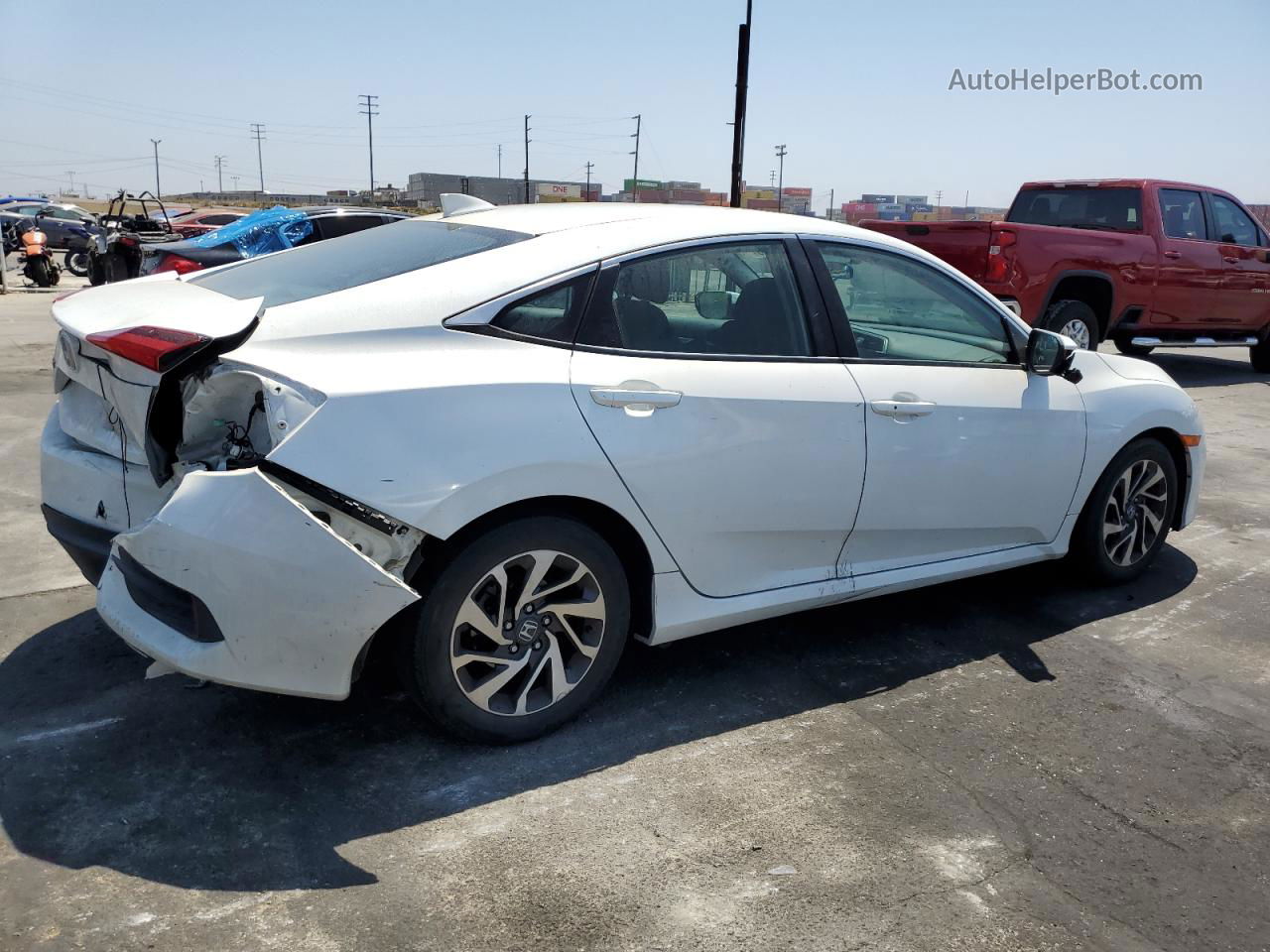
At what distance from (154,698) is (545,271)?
1883 millimetres

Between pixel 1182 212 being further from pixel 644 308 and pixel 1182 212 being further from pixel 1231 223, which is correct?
pixel 644 308

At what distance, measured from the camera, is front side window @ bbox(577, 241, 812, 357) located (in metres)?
3.41

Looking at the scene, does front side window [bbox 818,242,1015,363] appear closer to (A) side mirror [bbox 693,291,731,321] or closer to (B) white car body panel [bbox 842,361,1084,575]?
(B) white car body panel [bbox 842,361,1084,575]

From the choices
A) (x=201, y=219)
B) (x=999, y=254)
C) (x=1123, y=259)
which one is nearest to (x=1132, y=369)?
(x=999, y=254)

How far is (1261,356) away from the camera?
13312 millimetres

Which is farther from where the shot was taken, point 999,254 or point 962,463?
point 999,254

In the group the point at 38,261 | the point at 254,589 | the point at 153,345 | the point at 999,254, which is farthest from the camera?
the point at 38,261

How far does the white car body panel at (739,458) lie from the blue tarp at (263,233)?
8564 mm

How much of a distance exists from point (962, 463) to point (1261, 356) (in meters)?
11.4

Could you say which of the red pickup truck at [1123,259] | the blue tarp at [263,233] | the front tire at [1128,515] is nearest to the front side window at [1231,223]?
the red pickup truck at [1123,259]

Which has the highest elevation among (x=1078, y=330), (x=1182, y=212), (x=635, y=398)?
(x=1182, y=212)

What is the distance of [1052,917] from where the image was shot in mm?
2664

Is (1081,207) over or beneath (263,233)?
over

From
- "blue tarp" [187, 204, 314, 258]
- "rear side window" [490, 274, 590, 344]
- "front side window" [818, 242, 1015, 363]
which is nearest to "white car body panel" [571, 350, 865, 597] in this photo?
"rear side window" [490, 274, 590, 344]
